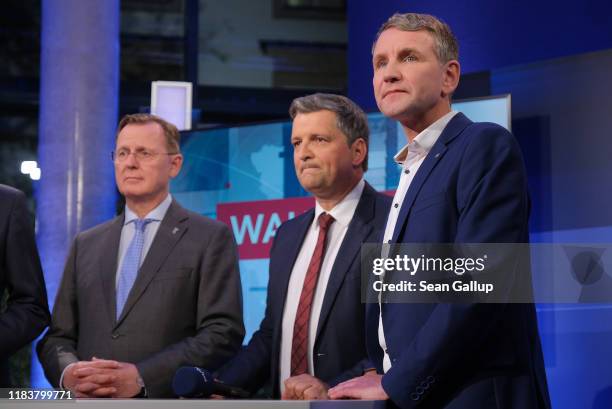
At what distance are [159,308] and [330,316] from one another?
0.53m

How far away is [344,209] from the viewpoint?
2.85 m

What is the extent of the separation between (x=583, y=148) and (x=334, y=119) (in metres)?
1.48

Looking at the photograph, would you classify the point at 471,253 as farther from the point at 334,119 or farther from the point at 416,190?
the point at 334,119

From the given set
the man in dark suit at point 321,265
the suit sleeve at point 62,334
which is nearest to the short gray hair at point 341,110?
the man in dark suit at point 321,265

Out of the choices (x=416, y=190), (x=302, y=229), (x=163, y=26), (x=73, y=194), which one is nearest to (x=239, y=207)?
(x=73, y=194)

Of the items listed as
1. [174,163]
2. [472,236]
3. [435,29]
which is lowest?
[472,236]

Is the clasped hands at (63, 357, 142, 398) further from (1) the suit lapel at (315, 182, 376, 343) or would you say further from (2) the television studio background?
(2) the television studio background

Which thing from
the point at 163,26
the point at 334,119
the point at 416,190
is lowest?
the point at 416,190

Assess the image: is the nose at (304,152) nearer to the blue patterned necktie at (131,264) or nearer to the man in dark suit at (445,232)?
the blue patterned necktie at (131,264)

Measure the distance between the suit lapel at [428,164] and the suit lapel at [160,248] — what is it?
3.62 feet

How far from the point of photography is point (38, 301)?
2.84 m

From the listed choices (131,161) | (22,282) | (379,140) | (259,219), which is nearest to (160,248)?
(131,161)

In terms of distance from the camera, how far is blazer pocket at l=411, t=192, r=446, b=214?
1963mm

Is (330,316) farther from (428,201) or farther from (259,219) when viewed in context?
(259,219)
